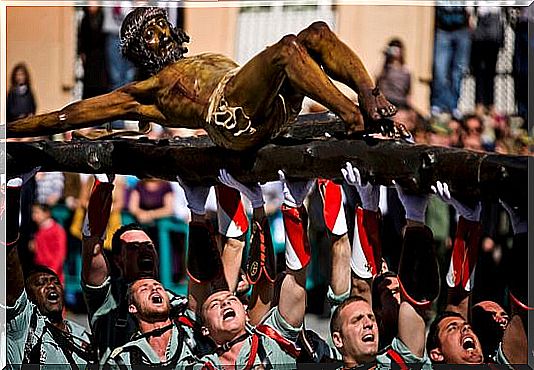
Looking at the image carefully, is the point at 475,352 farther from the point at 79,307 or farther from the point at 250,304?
the point at 79,307

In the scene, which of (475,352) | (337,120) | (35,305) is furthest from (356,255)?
(35,305)

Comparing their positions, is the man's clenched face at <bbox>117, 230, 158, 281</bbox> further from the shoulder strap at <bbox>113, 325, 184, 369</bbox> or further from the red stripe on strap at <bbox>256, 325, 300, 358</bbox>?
the red stripe on strap at <bbox>256, 325, 300, 358</bbox>

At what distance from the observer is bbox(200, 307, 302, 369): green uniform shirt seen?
2875 millimetres

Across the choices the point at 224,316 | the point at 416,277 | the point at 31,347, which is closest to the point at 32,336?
the point at 31,347

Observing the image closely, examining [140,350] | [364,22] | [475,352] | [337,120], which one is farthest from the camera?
[364,22]

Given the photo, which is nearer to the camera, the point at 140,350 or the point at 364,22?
the point at 140,350

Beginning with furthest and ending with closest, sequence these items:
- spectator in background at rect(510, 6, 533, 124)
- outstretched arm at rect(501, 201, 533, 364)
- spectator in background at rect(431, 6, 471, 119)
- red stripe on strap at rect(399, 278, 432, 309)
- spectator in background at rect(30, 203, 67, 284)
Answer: spectator in background at rect(431, 6, 471, 119) → spectator in background at rect(30, 203, 67, 284) → spectator in background at rect(510, 6, 533, 124) → red stripe on strap at rect(399, 278, 432, 309) → outstretched arm at rect(501, 201, 533, 364)

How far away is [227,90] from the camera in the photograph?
9.59 ft

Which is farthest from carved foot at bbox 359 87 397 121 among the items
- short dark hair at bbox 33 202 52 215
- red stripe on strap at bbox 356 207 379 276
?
short dark hair at bbox 33 202 52 215

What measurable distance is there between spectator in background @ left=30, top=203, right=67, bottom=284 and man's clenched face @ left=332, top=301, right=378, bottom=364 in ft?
4.53

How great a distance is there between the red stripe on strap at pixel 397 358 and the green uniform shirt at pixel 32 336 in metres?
0.79

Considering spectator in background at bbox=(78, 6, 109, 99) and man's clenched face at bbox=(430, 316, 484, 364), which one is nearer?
man's clenched face at bbox=(430, 316, 484, 364)

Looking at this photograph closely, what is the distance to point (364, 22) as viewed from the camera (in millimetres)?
4094

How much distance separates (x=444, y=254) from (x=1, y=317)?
138 cm
